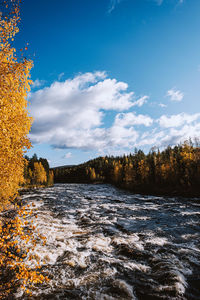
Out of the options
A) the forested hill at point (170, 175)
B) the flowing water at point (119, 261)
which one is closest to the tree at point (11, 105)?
the flowing water at point (119, 261)

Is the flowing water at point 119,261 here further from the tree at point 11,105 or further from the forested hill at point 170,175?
the forested hill at point 170,175

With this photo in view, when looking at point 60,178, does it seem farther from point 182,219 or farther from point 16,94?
point 16,94

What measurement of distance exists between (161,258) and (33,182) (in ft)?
301

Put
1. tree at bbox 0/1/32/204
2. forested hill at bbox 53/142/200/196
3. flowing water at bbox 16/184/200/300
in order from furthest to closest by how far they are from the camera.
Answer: forested hill at bbox 53/142/200/196, flowing water at bbox 16/184/200/300, tree at bbox 0/1/32/204

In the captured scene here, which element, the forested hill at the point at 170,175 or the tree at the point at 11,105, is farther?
the forested hill at the point at 170,175

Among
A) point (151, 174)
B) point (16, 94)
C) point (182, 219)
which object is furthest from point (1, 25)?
point (151, 174)

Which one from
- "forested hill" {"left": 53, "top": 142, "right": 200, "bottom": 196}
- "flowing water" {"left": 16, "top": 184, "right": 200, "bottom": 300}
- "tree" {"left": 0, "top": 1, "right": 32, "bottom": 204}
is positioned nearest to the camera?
"tree" {"left": 0, "top": 1, "right": 32, "bottom": 204}

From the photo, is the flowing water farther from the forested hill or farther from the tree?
the forested hill

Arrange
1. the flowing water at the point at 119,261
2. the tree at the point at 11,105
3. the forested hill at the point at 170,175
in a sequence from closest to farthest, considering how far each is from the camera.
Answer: the tree at the point at 11,105 < the flowing water at the point at 119,261 < the forested hill at the point at 170,175

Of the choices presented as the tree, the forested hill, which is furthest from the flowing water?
the forested hill

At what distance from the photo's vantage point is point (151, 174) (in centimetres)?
7269

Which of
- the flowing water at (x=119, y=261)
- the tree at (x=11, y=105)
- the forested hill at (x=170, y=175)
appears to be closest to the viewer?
the tree at (x=11, y=105)

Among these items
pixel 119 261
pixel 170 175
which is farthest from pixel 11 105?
pixel 170 175

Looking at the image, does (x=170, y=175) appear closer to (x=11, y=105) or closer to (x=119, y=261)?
(x=119, y=261)
